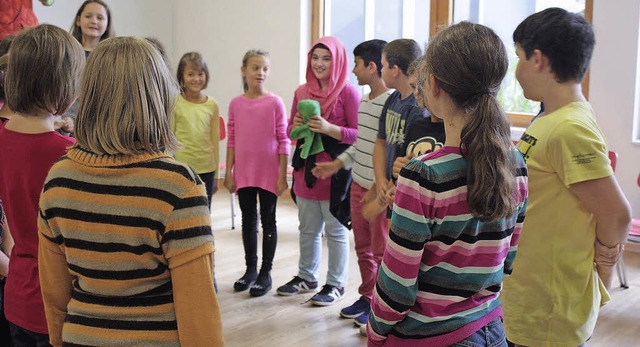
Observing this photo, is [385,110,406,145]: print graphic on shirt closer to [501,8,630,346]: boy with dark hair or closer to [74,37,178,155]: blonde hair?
[501,8,630,346]: boy with dark hair

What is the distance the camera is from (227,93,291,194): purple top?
154 inches

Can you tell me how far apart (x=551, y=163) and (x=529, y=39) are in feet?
1.11

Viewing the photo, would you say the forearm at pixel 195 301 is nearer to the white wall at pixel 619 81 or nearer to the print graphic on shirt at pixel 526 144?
the print graphic on shirt at pixel 526 144

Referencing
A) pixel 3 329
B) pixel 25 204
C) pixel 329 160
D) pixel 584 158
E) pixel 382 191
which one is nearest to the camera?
pixel 584 158

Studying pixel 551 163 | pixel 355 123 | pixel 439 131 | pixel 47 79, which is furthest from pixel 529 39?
pixel 355 123

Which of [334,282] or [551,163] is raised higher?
[551,163]

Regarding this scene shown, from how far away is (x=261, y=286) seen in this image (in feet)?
13.0

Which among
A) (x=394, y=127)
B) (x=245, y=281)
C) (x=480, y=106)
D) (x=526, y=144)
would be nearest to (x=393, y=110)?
(x=394, y=127)

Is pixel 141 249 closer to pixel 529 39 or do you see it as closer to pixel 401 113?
pixel 529 39

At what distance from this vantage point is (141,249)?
4.48ft

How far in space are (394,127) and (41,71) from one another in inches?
65.1

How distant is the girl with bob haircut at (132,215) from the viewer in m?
1.35

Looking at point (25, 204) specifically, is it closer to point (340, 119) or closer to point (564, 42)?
point (564, 42)

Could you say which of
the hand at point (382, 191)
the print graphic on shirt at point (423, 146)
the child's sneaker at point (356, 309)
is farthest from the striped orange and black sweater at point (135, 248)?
the child's sneaker at point (356, 309)
